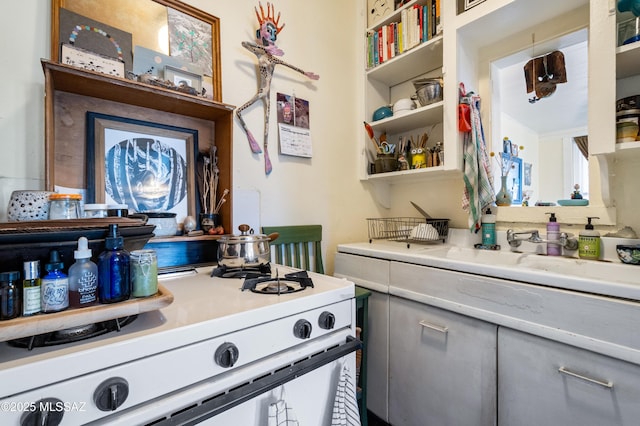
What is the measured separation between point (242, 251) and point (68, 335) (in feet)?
1.90

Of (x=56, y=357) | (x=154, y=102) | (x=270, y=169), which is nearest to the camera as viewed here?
(x=56, y=357)

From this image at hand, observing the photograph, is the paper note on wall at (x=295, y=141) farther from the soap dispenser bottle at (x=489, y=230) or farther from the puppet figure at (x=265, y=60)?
the soap dispenser bottle at (x=489, y=230)

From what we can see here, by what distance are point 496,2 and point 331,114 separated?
3.40ft

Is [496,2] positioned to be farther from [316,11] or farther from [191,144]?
[191,144]

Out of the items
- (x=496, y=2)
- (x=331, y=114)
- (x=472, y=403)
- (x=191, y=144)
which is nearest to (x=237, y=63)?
(x=191, y=144)

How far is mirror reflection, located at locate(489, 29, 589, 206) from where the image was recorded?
1.57m

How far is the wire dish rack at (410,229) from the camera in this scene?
1719 millimetres

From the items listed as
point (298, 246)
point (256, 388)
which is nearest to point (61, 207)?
point (256, 388)

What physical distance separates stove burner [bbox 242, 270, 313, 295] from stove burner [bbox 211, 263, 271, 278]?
0.13 meters

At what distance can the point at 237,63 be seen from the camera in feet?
5.07

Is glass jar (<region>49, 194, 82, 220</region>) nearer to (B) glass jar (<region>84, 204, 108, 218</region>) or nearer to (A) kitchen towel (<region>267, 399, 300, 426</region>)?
(B) glass jar (<region>84, 204, 108, 218</region>)

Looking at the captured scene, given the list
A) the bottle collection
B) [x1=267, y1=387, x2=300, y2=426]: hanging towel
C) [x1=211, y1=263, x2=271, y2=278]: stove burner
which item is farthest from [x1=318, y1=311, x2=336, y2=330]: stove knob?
the bottle collection

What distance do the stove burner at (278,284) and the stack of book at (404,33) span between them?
158 centimetres

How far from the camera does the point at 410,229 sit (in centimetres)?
201
